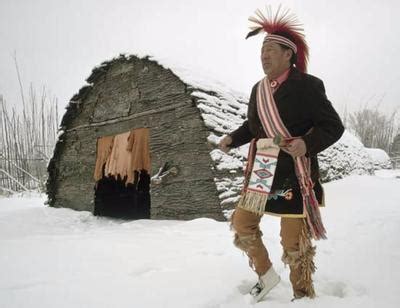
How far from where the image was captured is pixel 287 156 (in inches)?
83.4

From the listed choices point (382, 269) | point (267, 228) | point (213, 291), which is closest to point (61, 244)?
point (213, 291)

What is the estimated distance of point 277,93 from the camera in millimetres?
2166

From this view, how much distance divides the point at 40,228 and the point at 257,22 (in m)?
5.12

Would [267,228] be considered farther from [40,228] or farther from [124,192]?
[124,192]

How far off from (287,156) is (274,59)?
63 centimetres

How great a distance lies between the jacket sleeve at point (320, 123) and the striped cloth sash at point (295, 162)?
0.12 m

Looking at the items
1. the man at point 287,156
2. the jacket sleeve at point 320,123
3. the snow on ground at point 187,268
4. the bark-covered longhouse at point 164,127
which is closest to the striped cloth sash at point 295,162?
the man at point 287,156

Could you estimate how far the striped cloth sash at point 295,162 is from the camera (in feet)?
6.67

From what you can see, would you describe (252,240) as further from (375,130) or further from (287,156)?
(375,130)

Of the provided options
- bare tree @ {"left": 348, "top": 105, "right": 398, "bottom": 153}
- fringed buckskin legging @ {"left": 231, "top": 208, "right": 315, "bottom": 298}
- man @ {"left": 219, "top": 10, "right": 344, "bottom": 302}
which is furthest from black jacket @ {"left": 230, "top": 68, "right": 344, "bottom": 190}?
bare tree @ {"left": 348, "top": 105, "right": 398, "bottom": 153}

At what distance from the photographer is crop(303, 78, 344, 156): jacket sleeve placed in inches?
77.3

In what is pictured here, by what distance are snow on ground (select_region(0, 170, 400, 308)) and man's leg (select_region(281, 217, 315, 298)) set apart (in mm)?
91

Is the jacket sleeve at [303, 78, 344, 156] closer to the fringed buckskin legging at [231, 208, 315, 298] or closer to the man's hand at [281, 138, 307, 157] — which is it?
the man's hand at [281, 138, 307, 157]

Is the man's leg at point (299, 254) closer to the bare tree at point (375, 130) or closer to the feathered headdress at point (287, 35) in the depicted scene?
the feathered headdress at point (287, 35)
